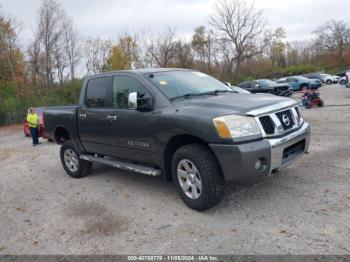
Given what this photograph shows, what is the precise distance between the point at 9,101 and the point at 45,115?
72.4ft

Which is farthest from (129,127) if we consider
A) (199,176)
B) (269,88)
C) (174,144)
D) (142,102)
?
(269,88)

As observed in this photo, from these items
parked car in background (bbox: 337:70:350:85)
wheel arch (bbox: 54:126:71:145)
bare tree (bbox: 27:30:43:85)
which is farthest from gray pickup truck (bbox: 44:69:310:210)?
bare tree (bbox: 27:30:43:85)

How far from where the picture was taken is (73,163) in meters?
6.88

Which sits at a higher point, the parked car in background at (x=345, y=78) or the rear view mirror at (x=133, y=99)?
the parked car in background at (x=345, y=78)

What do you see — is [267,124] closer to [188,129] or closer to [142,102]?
[188,129]

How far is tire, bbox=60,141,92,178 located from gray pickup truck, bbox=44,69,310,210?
36 cm

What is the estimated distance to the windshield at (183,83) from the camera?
4.97 m

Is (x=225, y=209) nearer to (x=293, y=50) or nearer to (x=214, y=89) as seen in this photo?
(x=214, y=89)

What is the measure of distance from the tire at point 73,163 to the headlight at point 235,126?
3.62m

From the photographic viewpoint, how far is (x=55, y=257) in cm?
370

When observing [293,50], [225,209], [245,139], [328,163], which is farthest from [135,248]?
[293,50]

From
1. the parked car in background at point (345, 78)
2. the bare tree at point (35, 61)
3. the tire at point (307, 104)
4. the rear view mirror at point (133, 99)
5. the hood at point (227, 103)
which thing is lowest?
the tire at point (307, 104)

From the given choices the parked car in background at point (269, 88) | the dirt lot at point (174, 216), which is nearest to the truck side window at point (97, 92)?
the dirt lot at point (174, 216)

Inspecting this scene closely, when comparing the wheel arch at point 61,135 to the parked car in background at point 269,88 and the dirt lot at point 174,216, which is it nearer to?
the dirt lot at point 174,216
